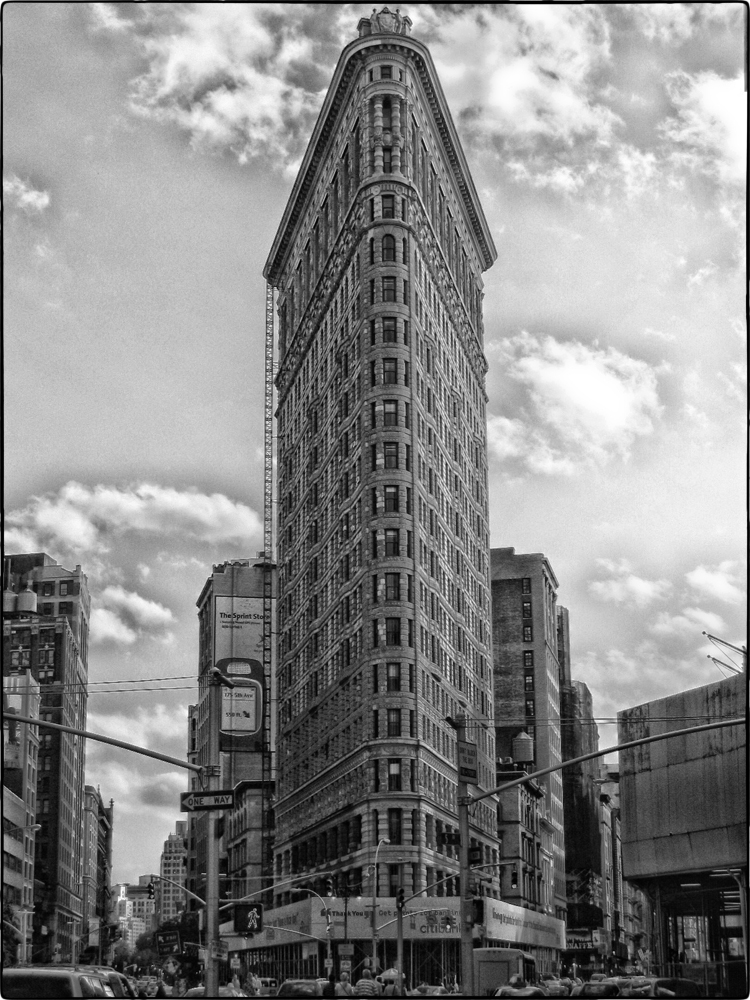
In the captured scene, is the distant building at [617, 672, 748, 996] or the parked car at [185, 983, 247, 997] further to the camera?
the distant building at [617, 672, 748, 996]

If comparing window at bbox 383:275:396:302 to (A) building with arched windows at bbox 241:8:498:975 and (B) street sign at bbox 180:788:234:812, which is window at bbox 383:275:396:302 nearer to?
(A) building with arched windows at bbox 241:8:498:975

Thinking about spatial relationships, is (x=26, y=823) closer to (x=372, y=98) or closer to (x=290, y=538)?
(x=290, y=538)

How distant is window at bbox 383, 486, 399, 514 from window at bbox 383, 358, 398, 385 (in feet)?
31.6

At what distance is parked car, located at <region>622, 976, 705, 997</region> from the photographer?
56.3 metres

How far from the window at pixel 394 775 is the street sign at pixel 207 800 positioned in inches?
2646

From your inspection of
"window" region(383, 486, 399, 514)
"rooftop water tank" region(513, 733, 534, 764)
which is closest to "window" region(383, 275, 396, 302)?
"window" region(383, 486, 399, 514)

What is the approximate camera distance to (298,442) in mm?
155875

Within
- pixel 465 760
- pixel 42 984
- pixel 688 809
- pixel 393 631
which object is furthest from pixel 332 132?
pixel 42 984

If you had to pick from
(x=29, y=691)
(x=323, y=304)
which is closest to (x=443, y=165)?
(x=323, y=304)

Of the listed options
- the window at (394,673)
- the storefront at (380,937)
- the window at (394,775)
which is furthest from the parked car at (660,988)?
the window at (394,673)

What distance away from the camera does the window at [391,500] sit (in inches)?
4550

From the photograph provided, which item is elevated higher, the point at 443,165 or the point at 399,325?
the point at 443,165

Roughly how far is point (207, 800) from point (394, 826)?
67703 mm

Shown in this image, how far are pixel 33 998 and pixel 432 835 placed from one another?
8032cm
